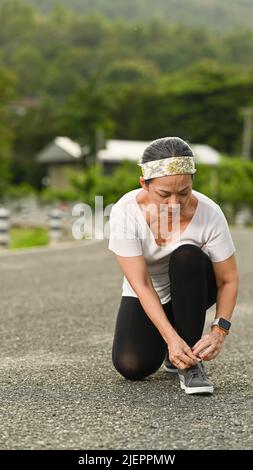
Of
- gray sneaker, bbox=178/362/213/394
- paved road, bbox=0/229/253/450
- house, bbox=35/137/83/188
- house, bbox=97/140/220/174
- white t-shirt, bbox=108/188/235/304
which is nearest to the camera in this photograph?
paved road, bbox=0/229/253/450

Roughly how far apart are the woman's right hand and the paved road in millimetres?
164

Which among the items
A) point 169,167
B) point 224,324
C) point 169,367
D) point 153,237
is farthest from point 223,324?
point 169,167

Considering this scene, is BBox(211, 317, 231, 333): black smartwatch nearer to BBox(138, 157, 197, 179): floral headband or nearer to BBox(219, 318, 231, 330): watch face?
BBox(219, 318, 231, 330): watch face

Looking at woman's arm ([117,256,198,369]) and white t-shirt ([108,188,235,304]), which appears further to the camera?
white t-shirt ([108,188,235,304])

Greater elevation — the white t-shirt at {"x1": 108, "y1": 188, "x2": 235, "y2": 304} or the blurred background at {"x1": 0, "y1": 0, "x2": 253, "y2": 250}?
the white t-shirt at {"x1": 108, "y1": 188, "x2": 235, "y2": 304}

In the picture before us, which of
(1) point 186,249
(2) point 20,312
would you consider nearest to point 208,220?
(1) point 186,249

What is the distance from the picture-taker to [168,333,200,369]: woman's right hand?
149 inches

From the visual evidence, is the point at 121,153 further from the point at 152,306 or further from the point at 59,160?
the point at 152,306

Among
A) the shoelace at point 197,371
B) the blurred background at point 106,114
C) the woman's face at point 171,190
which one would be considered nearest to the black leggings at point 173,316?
the shoelace at point 197,371

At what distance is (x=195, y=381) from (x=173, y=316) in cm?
45

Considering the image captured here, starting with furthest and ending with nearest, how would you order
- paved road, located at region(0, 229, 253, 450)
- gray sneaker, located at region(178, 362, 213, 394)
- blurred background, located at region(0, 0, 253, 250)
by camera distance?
blurred background, located at region(0, 0, 253, 250)
gray sneaker, located at region(178, 362, 213, 394)
paved road, located at region(0, 229, 253, 450)

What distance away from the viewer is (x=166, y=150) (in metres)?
3.86

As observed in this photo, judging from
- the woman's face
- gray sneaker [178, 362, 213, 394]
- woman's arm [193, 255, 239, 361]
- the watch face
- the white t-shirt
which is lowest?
gray sneaker [178, 362, 213, 394]

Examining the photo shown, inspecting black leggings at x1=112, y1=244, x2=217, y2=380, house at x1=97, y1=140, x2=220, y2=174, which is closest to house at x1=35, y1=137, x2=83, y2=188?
house at x1=97, y1=140, x2=220, y2=174
